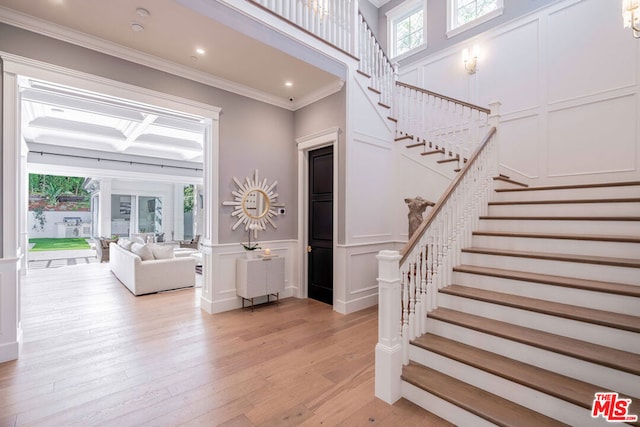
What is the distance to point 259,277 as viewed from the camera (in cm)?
425

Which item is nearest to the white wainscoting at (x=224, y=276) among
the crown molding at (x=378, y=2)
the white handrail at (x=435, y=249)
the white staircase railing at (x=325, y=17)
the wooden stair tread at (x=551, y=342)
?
the white handrail at (x=435, y=249)

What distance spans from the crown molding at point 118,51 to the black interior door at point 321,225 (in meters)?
1.15

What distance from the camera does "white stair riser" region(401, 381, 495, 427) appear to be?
1.83 metres

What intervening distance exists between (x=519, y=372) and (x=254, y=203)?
12.2ft

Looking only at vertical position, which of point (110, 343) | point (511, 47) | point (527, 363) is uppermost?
point (511, 47)

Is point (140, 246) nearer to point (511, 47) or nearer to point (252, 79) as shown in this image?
point (252, 79)

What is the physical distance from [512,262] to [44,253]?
1389 cm

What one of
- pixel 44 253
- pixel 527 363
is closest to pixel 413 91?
pixel 527 363

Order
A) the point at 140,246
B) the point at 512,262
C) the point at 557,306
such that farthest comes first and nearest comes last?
the point at 140,246 → the point at 512,262 → the point at 557,306

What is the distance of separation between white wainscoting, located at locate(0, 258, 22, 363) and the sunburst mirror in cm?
225

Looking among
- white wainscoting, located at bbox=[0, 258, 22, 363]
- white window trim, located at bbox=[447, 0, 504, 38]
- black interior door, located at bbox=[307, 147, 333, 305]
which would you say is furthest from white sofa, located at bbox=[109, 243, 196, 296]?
white window trim, located at bbox=[447, 0, 504, 38]

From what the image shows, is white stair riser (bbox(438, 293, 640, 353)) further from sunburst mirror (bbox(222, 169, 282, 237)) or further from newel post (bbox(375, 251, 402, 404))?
sunburst mirror (bbox(222, 169, 282, 237))

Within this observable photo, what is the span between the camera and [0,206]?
2.75 meters

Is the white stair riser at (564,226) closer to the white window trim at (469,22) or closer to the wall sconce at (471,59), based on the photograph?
the wall sconce at (471,59)
